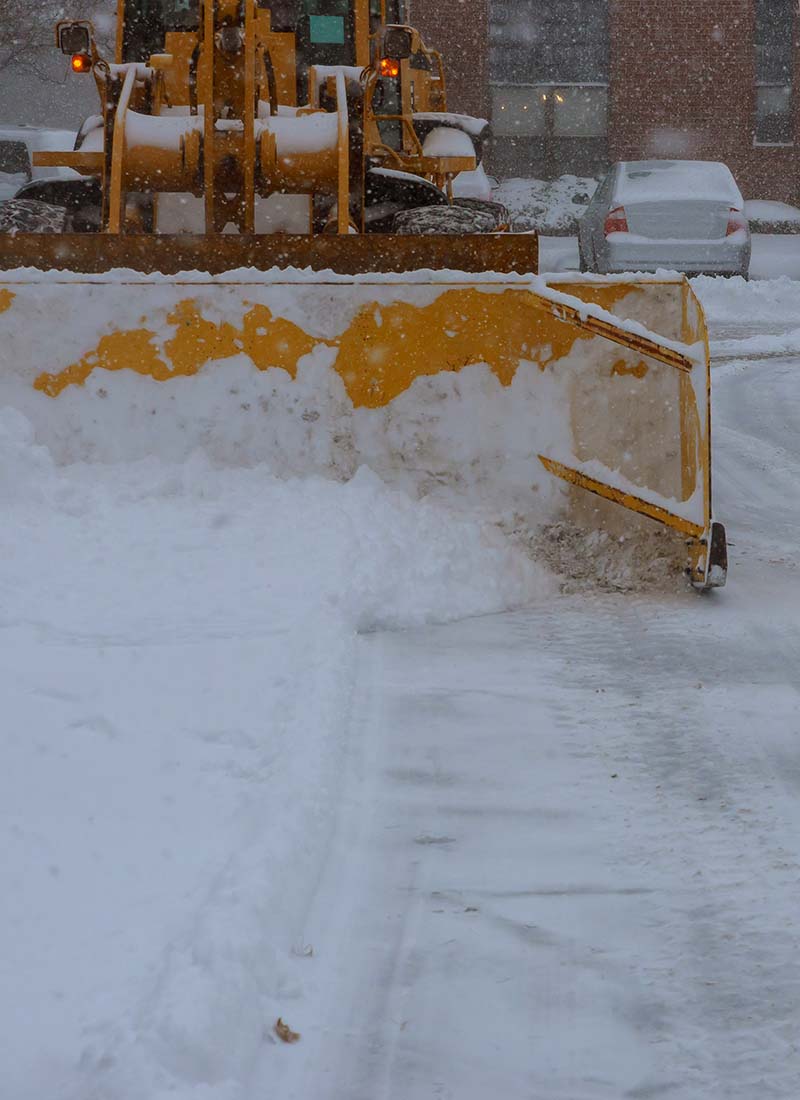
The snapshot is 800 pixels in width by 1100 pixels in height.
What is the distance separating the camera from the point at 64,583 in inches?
176

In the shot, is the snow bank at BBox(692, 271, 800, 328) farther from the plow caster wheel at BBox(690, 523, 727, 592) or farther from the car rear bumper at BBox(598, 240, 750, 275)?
the plow caster wheel at BBox(690, 523, 727, 592)

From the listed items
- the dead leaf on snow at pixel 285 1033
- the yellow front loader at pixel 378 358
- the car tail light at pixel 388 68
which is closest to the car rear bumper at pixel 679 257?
the car tail light at pixel 388 68

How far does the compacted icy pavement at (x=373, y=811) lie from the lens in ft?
7.32

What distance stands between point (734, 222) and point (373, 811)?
12.8 m

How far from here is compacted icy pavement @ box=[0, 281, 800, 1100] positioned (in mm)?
2232

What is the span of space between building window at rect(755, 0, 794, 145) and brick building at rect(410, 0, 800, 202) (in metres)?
0.02

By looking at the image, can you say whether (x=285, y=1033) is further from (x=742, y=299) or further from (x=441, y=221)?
(x=742, y=299)

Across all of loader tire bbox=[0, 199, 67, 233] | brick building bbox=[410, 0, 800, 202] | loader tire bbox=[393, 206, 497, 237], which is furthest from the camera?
brick building bbox=[410, 0, 800, 202]

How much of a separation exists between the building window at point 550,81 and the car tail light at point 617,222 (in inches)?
370

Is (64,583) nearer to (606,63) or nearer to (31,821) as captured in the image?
(31,821)

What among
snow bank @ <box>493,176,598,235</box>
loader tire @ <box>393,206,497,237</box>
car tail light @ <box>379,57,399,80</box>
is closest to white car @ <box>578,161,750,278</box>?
snow bank @ <box>493,176,598,235</box>

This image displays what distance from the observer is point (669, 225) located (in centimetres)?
1465

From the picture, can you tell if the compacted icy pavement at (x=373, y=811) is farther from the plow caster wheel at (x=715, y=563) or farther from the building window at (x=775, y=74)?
the building window at (x=775, y=74)

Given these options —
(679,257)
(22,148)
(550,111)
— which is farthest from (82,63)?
(550,111)
